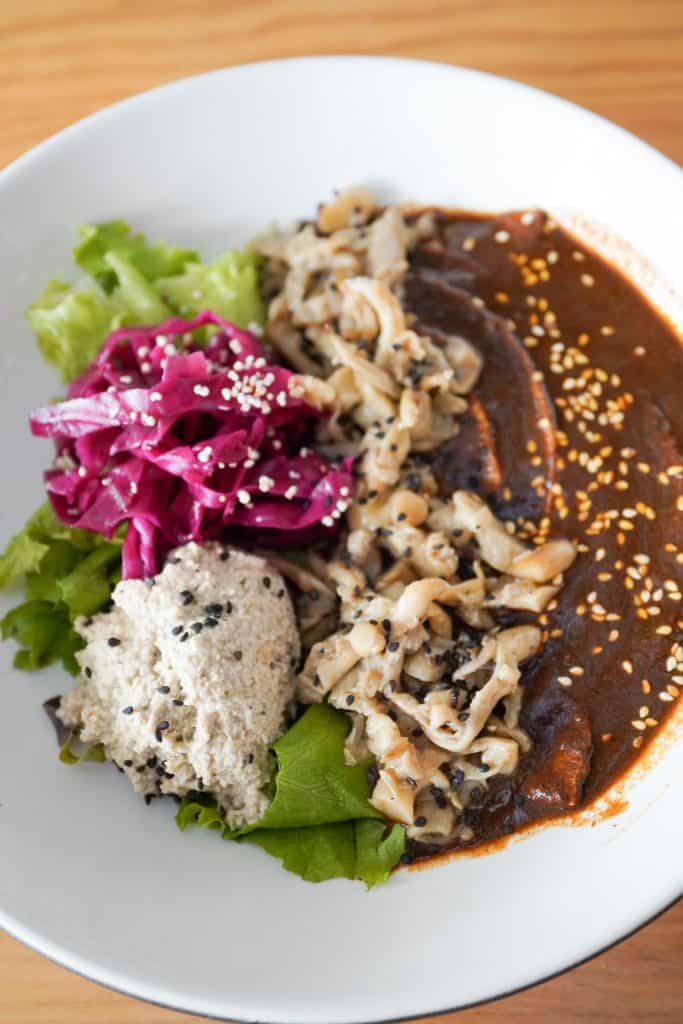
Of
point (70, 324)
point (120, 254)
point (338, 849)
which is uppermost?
point (120, 254)

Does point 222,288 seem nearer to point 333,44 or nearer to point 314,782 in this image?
point 333,44

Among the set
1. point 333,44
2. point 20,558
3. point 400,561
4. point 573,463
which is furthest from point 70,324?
point 573,463

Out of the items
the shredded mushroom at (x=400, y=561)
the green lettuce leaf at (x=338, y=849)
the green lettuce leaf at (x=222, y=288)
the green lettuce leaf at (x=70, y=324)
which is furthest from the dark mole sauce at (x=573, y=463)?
the green lettuce leaf at (x=70, y=324)

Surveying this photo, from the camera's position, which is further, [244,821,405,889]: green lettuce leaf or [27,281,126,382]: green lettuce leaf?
[27,281,126,382]: green lettuce leaf

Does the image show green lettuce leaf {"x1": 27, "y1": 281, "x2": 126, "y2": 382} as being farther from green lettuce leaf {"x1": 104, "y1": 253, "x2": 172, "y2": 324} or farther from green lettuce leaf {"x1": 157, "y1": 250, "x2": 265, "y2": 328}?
green lettuce leaf {"x1": 157, "y1": 250, "x2": 265, "y2": 328}

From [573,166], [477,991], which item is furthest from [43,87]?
[477,991]

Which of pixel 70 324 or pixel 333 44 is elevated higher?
pixel 333 44

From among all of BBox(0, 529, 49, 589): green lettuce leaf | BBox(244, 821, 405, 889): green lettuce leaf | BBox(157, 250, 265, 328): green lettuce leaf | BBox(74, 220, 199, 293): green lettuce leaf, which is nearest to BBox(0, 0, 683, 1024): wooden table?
BBox(74, 220, 199, 293): green lettuce leaf
